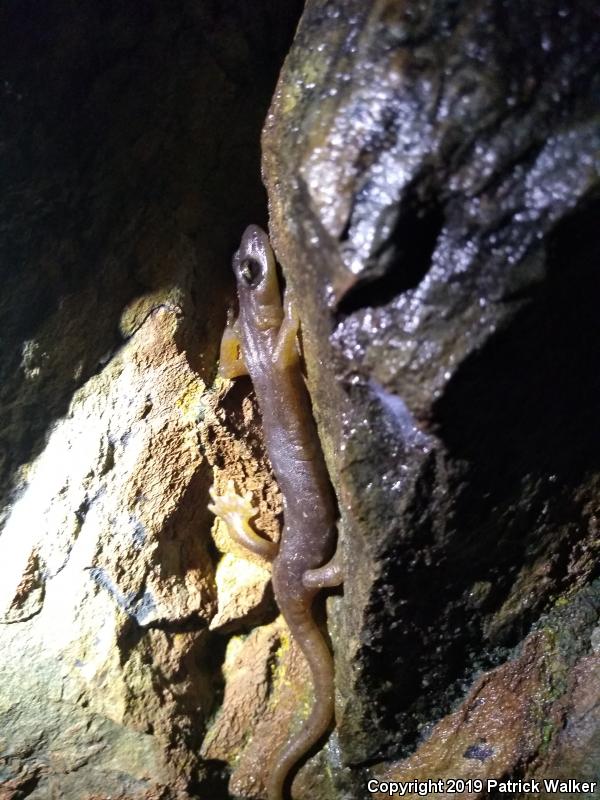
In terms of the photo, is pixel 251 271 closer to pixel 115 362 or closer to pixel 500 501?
pixel 115 362

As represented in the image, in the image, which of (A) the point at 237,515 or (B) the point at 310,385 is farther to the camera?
(A) the point at 237,515

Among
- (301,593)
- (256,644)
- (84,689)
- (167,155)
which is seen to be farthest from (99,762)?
(167,155)

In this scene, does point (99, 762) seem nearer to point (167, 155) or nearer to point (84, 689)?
point (84, 689)

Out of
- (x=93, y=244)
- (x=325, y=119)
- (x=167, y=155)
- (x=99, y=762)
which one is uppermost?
(x=167, y=155)

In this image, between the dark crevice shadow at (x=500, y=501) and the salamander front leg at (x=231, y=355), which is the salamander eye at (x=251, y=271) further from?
the dark crevice shadow at (x=500, y=501)

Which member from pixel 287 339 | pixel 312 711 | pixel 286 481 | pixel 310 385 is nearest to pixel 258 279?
pixel 287 339

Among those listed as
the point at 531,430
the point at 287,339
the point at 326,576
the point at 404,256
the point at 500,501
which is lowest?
the point at 326,576

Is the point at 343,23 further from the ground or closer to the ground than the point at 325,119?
further from the ground

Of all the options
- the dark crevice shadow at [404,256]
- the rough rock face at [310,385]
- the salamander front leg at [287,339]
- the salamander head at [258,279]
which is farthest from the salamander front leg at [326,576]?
the dark crevice shadow at [404,256]
